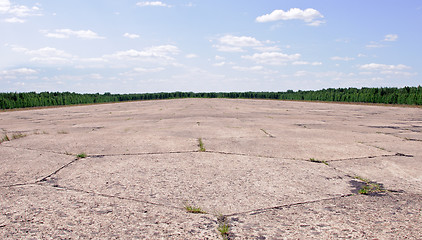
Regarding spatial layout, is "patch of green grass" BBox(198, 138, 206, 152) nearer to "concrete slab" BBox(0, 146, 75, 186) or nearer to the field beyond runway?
the field beyond runway

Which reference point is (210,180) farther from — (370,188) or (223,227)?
(370,188)

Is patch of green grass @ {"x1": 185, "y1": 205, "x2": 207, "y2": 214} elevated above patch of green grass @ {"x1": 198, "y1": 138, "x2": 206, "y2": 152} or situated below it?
below

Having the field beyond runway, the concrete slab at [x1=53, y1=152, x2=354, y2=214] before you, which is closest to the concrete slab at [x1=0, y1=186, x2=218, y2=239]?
the field beyond runway

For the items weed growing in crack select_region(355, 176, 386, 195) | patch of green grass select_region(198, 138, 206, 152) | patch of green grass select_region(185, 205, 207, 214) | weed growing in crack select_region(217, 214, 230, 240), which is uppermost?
patch of green grass select_region(198, 138, 206, 152)

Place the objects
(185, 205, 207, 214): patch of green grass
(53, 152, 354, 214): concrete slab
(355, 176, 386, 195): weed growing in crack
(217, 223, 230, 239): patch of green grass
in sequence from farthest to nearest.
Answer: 1. (355, 176, 386, 195): weed growing in crack
2. (53, 152, 354, 214): concrete slab
3. (185, 205, 207, 214): patch of green grass
4. (217, 223, 230, 239): patch of green grass

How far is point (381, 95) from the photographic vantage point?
2719 cm

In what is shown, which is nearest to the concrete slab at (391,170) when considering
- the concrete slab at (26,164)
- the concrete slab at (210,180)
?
the concrete slab at (210,180)

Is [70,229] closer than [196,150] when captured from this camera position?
Yes

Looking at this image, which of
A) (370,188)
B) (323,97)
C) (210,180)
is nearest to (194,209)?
(210,180)

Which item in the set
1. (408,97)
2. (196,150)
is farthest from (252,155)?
(408,97)

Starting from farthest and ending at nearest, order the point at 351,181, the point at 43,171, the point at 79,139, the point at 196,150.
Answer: the point at 79,139 < the point at 196,150 < the point at 43,171 < the point at 351,181

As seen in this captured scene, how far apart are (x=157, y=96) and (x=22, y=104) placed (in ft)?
163

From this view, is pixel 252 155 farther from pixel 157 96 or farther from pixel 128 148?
pixel 157 96

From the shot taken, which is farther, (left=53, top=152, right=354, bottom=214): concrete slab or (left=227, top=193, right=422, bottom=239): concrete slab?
(left=53, top=152, right=354, bottom=214): concrete slab
